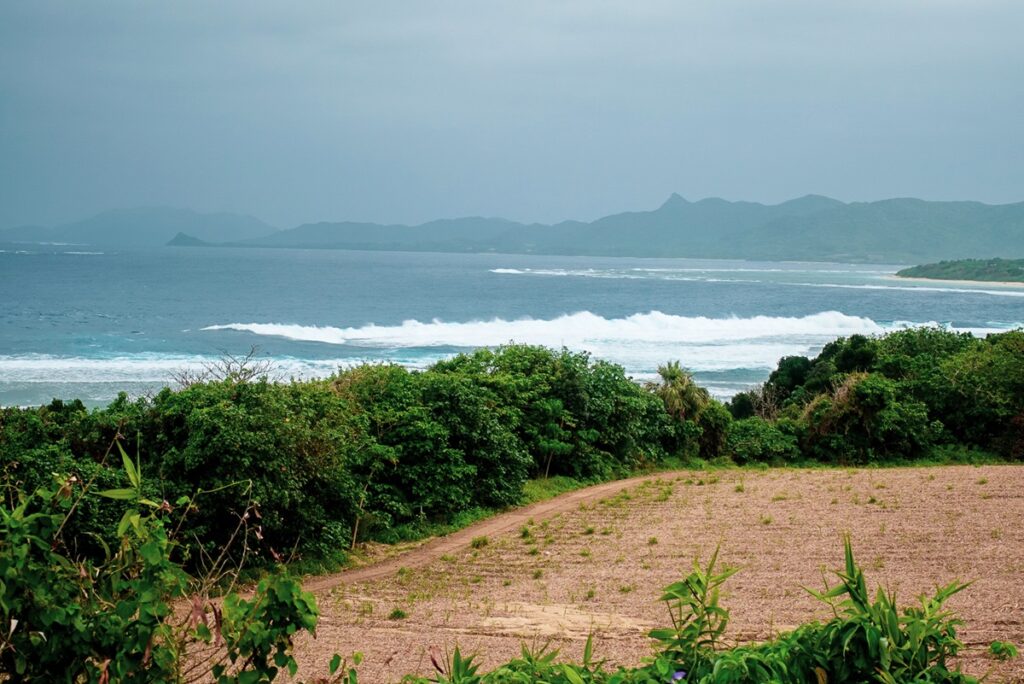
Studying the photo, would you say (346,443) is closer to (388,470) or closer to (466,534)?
(388,470)

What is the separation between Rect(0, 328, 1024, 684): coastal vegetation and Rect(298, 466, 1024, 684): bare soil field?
34.1 inches

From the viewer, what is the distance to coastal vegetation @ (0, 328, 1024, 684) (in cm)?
374

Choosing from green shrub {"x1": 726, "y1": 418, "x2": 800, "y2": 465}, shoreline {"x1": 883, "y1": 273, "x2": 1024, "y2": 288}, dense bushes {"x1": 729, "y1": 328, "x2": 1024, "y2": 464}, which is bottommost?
green shrub {"x1": 726, "y1": 418, "x2": 800, "y2": 465}

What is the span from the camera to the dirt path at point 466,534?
12.7m

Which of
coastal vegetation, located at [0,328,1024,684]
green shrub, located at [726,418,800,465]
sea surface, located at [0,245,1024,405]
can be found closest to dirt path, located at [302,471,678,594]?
coastal vegetation, located at [0,328,1024,684]

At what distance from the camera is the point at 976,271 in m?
159

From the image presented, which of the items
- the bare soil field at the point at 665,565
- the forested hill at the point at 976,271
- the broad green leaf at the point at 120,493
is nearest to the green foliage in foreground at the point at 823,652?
the broad green leaf at the point at 120,493

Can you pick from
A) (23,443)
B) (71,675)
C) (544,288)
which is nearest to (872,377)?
(23,443)

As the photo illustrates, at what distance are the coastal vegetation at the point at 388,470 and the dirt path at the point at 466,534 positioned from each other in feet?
1.32

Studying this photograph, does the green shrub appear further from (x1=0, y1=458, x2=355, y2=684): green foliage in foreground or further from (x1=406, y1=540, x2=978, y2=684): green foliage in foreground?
(x1=0, y1=458, x2=355, y2=684): green foliage in foreground

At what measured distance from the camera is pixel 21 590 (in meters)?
3.74

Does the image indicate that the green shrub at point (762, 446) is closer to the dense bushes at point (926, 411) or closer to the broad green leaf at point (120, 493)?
the dense bushes at point (926, 411)

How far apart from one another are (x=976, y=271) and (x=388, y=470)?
165 meters

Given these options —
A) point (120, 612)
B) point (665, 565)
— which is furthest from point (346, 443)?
point (120, 612)
